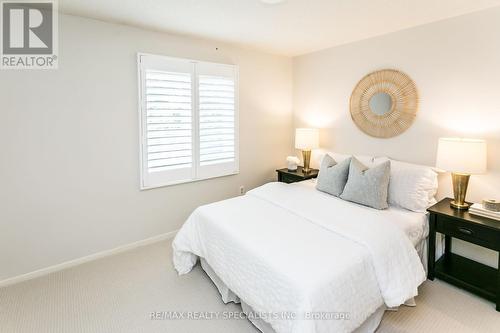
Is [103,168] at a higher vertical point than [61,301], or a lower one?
higher

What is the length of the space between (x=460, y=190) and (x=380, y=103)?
1.26 metres

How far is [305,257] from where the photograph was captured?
5.57ft

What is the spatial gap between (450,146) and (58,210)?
364cm

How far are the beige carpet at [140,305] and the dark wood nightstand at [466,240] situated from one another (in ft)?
0.29

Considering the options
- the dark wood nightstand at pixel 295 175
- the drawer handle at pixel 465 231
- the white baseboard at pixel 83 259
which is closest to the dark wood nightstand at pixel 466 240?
the drawer handle at pixel 465 231

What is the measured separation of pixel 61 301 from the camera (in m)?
2.22

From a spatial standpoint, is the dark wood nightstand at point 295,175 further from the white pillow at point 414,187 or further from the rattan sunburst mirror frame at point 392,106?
the white pillow at point 414,187

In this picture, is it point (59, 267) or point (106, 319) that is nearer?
point (106, 319)

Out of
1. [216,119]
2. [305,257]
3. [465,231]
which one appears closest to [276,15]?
[216,119]

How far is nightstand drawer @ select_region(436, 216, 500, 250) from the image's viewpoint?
2064mm

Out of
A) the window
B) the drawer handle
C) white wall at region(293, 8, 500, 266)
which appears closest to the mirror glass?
white wall at region(293, 8, 500, 266)

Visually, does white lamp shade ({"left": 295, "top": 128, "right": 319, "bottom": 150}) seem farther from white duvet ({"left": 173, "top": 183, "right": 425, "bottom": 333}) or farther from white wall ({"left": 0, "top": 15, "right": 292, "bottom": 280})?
white wall ({"left": 0, "top": 15, "right": 292, "bottom": 280})

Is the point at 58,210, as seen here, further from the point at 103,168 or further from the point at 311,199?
the point at 311,199

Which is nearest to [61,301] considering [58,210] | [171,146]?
[58,210]
